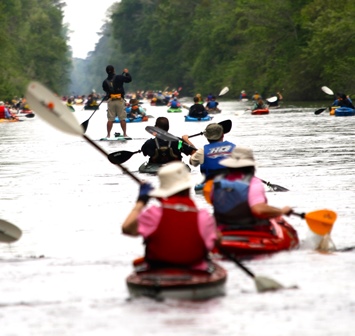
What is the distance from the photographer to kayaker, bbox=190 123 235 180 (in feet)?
50.1

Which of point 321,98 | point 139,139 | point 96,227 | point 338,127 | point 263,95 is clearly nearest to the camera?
point 96,227

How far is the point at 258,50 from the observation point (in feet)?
287

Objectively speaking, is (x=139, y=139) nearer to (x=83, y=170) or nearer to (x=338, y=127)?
A: (x=338, y=127)

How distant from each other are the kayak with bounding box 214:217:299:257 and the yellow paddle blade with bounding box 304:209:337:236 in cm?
27

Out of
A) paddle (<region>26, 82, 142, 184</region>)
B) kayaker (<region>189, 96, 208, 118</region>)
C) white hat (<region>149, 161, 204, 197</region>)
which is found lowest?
kayaker (<region>189, 96, 208, 118</region>)

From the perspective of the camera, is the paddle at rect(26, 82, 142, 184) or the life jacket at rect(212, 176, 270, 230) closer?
the paddle at rect(26, 82, 142, 184)

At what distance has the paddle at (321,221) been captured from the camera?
11945 mm

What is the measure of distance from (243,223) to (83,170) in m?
11.6

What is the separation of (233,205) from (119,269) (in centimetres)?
124

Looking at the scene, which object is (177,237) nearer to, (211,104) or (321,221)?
(321,221)

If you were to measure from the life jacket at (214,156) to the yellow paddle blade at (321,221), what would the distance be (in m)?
3.28

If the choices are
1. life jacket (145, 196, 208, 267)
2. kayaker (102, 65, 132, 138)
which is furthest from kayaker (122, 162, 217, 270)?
kayaker (102, 65, 132, 138)

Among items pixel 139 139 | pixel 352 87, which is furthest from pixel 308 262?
pixel 352 87

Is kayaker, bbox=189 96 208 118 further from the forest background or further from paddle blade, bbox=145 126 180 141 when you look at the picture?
paddle blade, bbox=145 126 180 141
